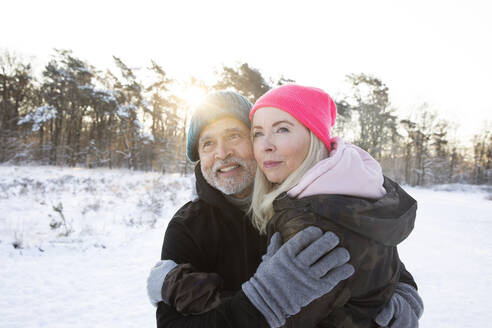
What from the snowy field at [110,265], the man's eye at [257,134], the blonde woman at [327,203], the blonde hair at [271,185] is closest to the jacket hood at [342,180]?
the blonde woman at [327,203]

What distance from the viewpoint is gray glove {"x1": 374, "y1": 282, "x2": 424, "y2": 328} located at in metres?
1.23

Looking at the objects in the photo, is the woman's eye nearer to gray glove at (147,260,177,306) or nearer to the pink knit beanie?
the pink knit beanie

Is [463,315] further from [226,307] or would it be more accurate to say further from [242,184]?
[226,307]

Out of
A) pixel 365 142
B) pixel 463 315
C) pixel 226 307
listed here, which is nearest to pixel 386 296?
pixel 226 307

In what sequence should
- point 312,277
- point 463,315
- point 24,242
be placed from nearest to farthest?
1. point 312,277
2. point 463,315
3. point 24,242

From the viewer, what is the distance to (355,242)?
1.05 m

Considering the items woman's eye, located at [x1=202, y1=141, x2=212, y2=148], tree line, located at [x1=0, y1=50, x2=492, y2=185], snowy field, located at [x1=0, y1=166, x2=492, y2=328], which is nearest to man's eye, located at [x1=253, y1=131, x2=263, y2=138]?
woman's eye, located at [x1=202, y1=141, x2=212, y2=148]

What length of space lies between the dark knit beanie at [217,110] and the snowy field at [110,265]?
269cm

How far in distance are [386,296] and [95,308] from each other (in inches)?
142

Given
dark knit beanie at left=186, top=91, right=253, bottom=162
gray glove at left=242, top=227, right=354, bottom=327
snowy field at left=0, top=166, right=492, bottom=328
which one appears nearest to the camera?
gray glove at left=242, top=227, right=354, bottom=327

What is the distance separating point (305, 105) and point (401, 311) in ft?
4.09

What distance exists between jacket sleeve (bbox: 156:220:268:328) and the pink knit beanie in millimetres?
931

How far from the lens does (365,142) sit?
2495cm

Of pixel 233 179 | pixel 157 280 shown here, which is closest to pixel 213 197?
pixel 233 179
